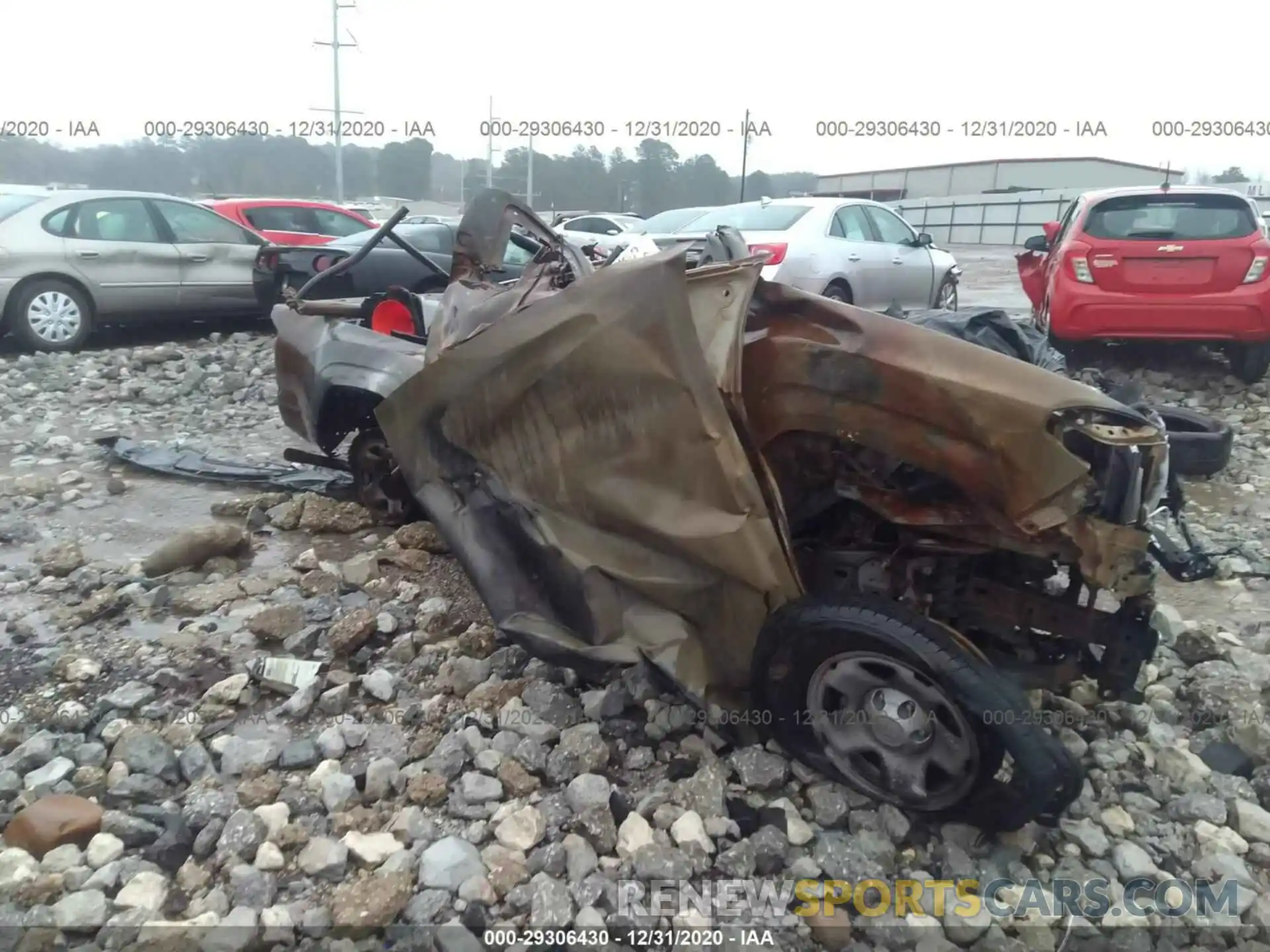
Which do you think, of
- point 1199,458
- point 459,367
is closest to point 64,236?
point 459,367

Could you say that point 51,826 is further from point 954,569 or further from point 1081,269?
point 1081,269

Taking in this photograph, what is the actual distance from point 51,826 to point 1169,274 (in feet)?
24.6

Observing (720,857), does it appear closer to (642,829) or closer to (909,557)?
(642,829)

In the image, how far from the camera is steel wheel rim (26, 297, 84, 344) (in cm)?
858

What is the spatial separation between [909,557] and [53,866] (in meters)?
2.27

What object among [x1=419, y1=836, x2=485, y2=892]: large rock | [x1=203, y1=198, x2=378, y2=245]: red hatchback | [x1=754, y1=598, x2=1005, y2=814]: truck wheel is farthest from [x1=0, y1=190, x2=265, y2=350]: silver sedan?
[x1=754, y1=598, x2=1005, y2=814]: truck wheel

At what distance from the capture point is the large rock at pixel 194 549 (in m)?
4.01

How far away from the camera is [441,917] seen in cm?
218

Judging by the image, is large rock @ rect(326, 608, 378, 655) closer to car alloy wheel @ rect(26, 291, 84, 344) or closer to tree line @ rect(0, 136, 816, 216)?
car alloy wheel @ rect(26, 291, 84, 344)

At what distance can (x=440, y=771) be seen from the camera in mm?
2656

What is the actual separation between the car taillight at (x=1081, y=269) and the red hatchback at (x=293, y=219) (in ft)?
25.6

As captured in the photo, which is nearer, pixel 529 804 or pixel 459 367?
pixel 529 804

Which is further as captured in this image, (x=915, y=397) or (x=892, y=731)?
(x=892, y=731)

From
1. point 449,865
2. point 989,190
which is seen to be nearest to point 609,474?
point 449,865
